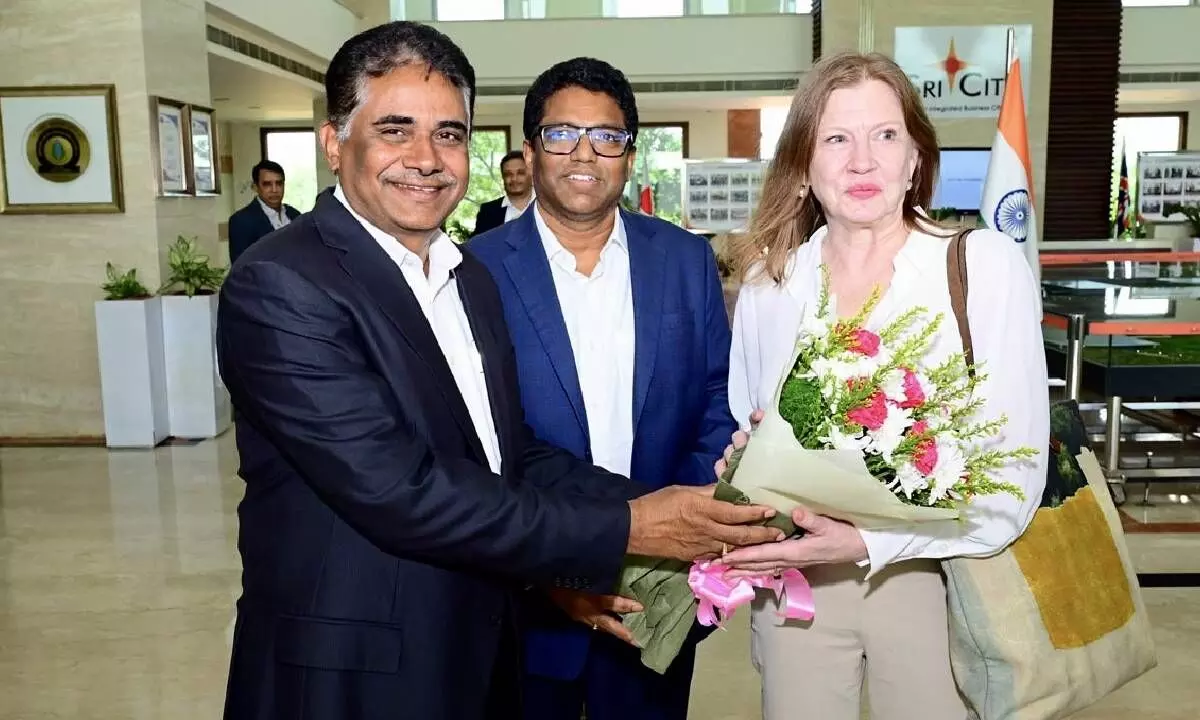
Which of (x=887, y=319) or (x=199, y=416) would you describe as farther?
(x=199, y=416)

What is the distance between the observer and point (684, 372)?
2346 mm

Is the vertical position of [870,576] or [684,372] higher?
[684,372]

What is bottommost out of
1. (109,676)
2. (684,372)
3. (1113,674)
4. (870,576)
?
(109,676)

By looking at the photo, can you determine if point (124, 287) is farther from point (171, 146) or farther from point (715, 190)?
point (715, 190)

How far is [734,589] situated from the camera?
1.74 meters

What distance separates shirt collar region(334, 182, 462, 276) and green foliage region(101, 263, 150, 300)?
635 centimetres

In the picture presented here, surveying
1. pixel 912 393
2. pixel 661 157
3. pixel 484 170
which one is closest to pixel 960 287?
pixel 912 393

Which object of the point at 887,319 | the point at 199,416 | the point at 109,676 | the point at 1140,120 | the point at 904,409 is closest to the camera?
the point at 904,409

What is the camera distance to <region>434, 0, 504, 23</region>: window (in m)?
15.8

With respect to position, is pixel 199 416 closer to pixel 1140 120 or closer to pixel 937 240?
pixel 937 240

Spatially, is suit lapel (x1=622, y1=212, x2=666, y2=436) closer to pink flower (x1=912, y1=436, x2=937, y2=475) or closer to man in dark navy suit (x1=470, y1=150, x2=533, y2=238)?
pink flower (x1=912, y1=436, x2=937, y2=475)

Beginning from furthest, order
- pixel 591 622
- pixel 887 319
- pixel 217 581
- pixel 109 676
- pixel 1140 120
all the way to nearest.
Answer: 1. pixel 1140 120
2. pixel 217 581
3. pixel 109 676
4. pixel 591 622
5. pixel 887 319

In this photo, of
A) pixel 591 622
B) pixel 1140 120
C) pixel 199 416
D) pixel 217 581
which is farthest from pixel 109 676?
pixel 1140 120

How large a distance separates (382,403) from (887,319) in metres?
0.84
